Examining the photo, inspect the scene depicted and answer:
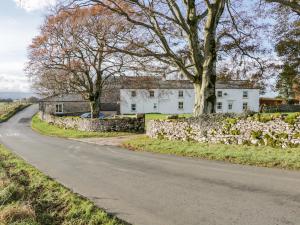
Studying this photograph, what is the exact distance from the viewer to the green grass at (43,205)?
6438 mm

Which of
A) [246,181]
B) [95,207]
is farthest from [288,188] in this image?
[95,207]

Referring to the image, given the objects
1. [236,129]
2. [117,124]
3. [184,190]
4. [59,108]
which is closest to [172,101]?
[59,108]

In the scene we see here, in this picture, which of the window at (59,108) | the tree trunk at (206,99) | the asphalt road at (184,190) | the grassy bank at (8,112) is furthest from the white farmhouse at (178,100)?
the asphalt road at (184,190)

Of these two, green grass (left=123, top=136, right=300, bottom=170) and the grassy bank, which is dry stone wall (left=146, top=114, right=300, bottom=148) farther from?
the grassy bank

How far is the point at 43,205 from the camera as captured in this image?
766 centimetres

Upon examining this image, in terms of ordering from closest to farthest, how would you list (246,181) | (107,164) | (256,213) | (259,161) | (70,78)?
(256,213), (246,181), (259,161), (107,164), (70,78)

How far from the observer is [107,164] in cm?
1329

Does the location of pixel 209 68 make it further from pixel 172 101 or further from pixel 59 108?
pixel 59 108

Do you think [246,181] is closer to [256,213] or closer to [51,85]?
[256,213]

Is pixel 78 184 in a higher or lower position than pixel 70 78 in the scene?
lower

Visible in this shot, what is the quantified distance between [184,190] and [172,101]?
59106 mm

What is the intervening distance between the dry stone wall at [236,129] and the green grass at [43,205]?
9.38 meters

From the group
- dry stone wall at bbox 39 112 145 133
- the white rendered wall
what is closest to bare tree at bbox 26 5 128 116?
dry stone wall at bbox 39 112 145 133

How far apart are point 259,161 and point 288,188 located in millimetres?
3650
